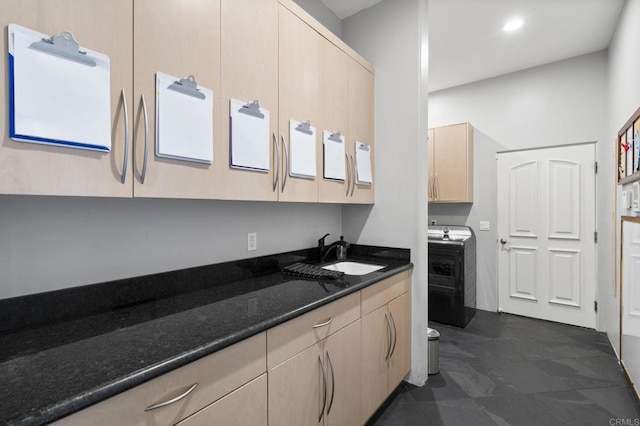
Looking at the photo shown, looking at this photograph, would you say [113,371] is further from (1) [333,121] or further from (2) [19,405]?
(1) [333,121]

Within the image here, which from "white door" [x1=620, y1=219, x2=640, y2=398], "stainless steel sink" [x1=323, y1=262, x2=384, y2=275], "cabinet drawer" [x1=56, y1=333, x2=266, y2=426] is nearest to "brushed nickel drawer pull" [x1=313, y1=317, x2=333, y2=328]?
"cabinet drawer" [x1=56, y1=333, x2=266, y2=426]

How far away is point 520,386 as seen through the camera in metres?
2.26

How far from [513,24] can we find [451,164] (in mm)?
1552

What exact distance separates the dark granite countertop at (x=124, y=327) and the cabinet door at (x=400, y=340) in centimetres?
48

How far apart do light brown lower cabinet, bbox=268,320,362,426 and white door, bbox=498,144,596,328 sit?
310 centimetres

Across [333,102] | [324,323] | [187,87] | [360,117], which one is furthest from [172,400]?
[360,117]

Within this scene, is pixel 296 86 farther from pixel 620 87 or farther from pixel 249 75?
pixel 620 87

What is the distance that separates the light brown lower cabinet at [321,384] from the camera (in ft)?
3.79

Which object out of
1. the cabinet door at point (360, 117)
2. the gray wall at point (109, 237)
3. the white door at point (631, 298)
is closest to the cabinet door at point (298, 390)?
the gray wall at point (109, 237)

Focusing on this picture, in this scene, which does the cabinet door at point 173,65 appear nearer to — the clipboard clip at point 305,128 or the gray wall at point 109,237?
the gray wall at point 109,237

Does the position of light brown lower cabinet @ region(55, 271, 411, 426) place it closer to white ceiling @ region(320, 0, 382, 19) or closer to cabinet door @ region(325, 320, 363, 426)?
cabinet door @ region(325, 320, 363, 426)

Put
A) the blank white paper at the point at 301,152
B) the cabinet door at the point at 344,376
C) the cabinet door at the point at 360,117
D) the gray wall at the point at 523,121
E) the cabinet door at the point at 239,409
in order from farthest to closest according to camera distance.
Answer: the gray wall at the point at 523,121 → the cabinet door at the point at 360,117 → the blank white paper at the point at 301,152 → the cabinet door at the point at 344,376 → the cabinet door at the point at 239,409

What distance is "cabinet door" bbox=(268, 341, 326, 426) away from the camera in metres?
1.13

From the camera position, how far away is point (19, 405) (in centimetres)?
60
